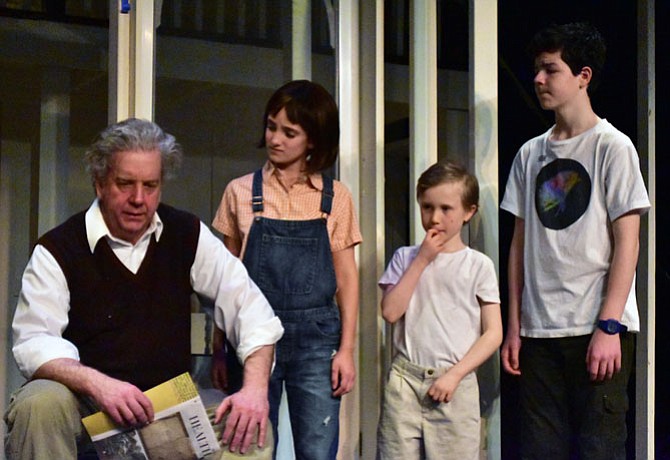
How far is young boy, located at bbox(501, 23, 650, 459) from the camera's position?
2.75 m

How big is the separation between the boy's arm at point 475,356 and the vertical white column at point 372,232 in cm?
61

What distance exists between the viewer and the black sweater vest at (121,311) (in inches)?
96.3

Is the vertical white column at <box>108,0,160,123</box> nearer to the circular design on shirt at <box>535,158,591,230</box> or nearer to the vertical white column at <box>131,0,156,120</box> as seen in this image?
the vertical white column at <box>131,0,156,120</box>

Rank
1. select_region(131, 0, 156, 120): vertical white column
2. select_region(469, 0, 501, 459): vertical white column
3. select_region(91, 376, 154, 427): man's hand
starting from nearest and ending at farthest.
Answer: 1. select_region(91, 376, 154, 427): man's hand
2. select_region(131, 0, 156, 120): vertical white column
3. select_region(469, 0, 501, 459): vertical white column

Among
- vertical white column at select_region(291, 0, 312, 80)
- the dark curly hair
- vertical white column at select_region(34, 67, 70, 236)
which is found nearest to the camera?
the dark curly hair

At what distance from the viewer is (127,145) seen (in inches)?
97.7

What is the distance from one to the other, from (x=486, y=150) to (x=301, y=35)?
→ 30.6 inches

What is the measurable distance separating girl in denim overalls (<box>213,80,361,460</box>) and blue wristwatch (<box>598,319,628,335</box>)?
27.3 inches

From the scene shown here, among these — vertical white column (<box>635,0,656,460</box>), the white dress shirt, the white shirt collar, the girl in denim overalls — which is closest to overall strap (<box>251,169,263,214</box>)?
the girl in denim overalls

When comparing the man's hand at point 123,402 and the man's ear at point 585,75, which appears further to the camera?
the man's ear at point 585,75

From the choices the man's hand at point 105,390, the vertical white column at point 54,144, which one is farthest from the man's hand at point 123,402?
the vertical white column at point 54,144

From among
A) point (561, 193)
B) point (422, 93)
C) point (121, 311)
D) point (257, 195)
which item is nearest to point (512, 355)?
point (561, 193)

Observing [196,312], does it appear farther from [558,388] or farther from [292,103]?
[558,388]

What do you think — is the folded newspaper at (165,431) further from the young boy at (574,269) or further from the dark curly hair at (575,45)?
the dark curly hair at (575,45)
